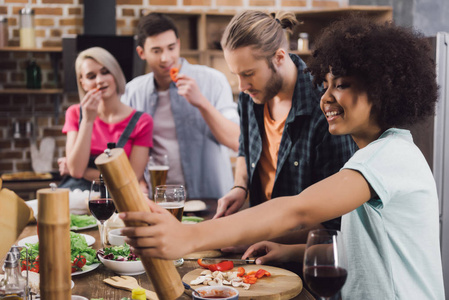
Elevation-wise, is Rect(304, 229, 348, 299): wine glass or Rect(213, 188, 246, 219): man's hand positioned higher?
Rect(304, 229, 348, 299): wine glass

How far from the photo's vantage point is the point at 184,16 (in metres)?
4.40

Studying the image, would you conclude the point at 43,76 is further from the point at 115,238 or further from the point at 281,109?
the point at 115,238

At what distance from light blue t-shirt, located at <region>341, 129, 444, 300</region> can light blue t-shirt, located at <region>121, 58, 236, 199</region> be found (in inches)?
74.1

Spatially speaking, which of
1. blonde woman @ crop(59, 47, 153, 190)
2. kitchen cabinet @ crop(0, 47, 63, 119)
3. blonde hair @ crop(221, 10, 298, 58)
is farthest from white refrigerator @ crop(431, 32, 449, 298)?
kitchen cabinet @ crop(0, 47, 63, 119)

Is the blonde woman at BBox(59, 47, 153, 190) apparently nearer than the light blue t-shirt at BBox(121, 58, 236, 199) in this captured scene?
Yes

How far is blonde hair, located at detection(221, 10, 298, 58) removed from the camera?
1.95 metres

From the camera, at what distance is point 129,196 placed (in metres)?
0.83

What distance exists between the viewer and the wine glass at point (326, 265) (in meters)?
0.98

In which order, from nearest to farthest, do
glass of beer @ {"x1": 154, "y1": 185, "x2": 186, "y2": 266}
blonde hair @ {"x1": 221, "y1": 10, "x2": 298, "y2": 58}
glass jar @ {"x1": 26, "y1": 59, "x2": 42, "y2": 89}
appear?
glass of beer @ {"x1": 154, "y1": 185, "x2": 186, "y2": 266}, blonde hair @ {"x1": 221, "y1": 10, "x2": 298, "y2": 58}, glass jar @ {"x1": 26, "y1": 59, "x2": 42, "y2": 89}

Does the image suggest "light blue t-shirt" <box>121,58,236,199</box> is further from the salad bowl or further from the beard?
the salad bowl

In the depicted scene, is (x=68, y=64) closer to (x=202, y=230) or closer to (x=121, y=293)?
(x=121, y=293)

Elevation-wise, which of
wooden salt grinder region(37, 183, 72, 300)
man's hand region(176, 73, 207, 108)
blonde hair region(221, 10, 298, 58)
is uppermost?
blonde hair region(221, 10, 298, 58)

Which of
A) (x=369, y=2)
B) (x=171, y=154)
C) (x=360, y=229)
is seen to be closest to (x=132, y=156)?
(x=171, y=154)

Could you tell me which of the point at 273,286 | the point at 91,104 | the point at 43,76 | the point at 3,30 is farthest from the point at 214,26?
the point at 273,286
